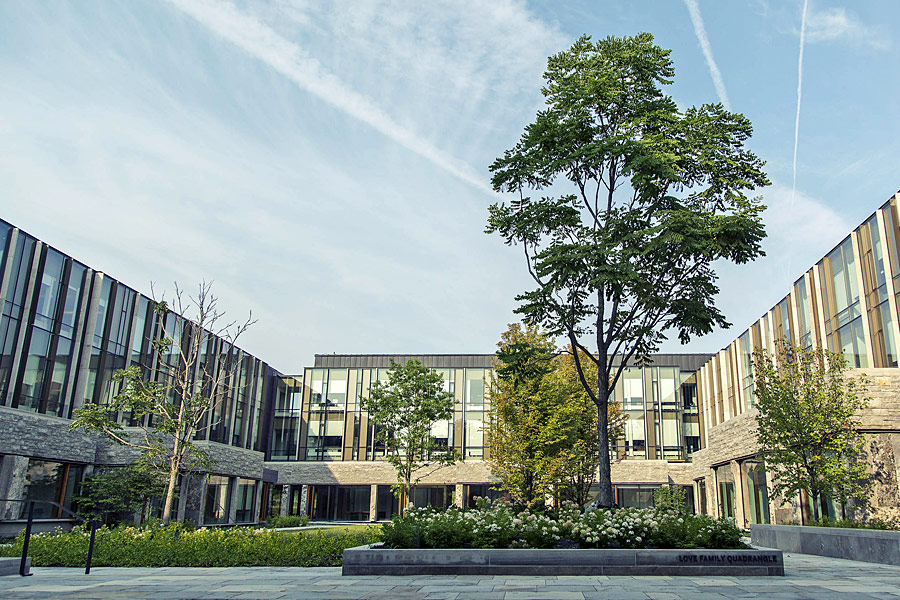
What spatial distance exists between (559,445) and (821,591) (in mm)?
21647

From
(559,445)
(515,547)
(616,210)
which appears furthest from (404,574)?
(559,445)

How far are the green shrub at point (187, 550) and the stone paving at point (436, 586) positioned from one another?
1.45 metres

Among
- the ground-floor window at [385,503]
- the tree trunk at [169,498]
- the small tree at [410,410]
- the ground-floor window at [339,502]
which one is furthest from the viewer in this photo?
the ground-floor window at [339,502]

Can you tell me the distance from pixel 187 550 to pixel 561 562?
31.1 ft

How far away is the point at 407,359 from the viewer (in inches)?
2482

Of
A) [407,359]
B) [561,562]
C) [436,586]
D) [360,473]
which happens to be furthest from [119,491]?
[407,359]

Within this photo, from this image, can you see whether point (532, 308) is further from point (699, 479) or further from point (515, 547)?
point (699, 479)

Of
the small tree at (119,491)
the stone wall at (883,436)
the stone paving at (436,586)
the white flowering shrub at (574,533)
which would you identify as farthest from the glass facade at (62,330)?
the stone wall at (883,436)

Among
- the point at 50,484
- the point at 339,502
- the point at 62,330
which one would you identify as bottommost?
the point at 339,502

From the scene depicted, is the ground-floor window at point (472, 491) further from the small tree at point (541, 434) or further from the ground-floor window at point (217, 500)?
the small tree at point (541, 434)

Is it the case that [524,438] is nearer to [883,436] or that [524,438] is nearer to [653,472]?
[883,436]

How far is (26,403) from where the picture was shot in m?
31.6

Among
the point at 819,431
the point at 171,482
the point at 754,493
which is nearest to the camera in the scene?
the point at 171,482

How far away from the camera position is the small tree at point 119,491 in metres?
30.9
